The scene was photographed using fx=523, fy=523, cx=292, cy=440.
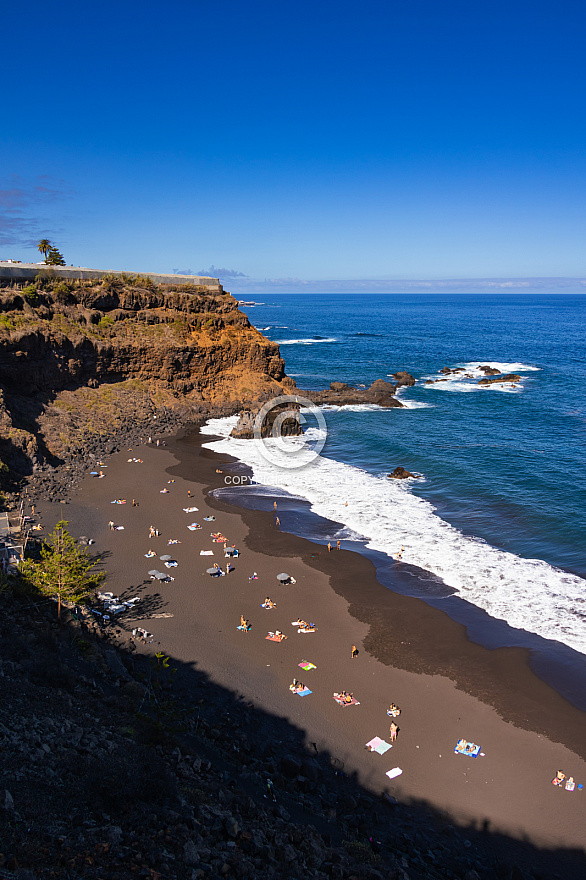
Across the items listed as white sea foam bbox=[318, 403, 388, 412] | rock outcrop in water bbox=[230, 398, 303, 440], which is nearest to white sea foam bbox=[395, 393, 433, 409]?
white sea foam bbox=[318, 403, 388, 412]

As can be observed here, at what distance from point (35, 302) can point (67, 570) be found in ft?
144

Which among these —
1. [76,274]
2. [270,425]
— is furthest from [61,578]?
[76,274]

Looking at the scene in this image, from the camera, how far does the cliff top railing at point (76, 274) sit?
192ft

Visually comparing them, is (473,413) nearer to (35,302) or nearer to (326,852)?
(35,302)

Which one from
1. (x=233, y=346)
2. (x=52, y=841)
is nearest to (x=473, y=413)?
(x=233, y=346)

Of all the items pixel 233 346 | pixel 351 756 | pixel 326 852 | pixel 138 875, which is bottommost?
pixel 351 756

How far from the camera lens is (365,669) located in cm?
2327

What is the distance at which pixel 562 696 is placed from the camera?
2189 cm

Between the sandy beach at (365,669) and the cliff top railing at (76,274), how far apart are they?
3443 cm

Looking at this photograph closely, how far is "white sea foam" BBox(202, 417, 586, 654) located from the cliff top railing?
1381 inches

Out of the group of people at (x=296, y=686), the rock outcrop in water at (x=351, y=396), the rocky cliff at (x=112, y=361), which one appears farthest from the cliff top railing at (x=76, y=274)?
the group of people at (x=296, y=686)

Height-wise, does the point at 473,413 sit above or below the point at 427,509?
above

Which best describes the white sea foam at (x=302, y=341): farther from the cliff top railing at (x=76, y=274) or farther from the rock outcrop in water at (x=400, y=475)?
the rock outcrop in water at (x=400, y=475)

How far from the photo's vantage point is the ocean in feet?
91.4
